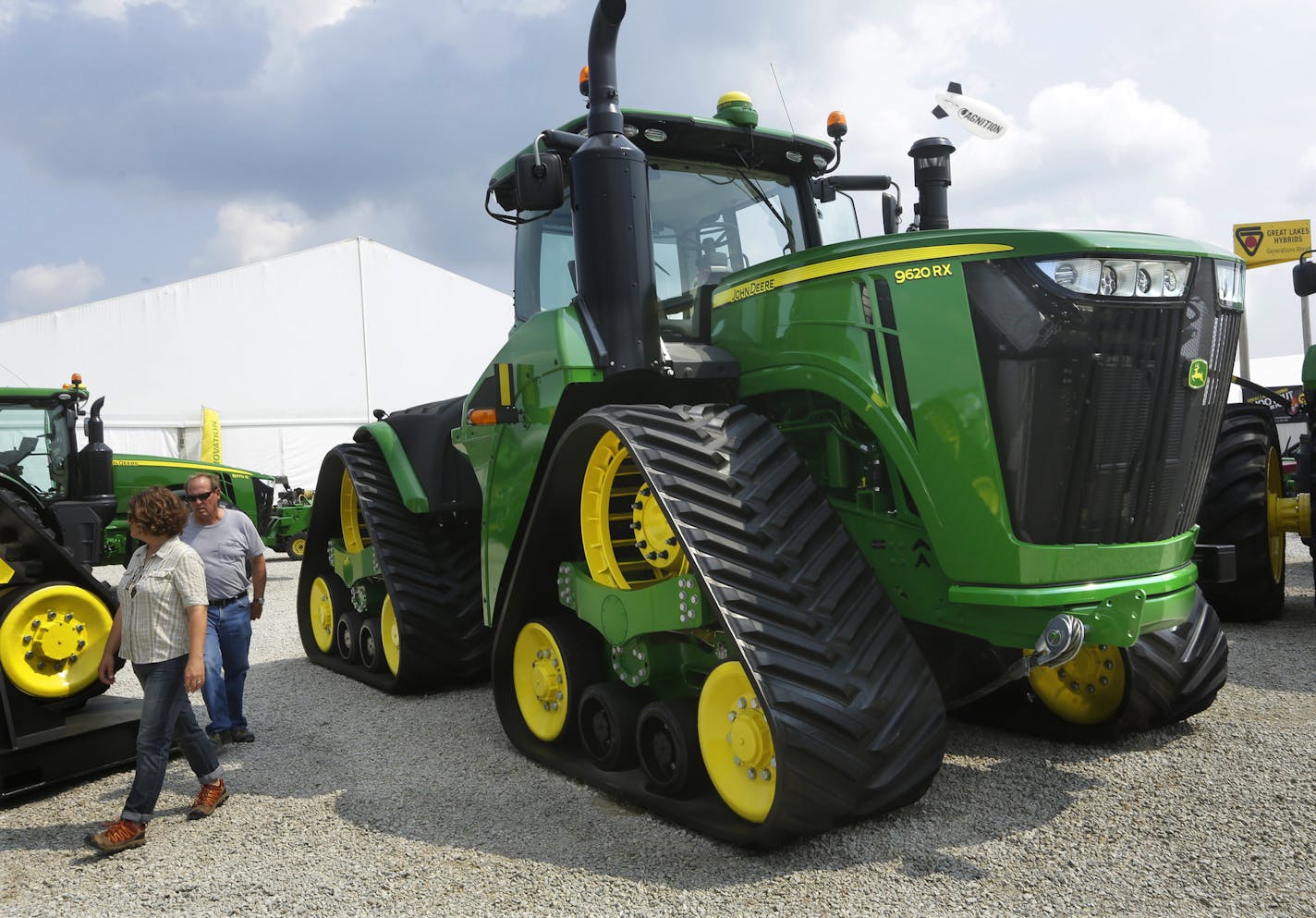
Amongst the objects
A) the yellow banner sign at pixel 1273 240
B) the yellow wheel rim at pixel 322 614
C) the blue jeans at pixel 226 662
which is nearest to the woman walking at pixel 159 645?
the blue jeans at pixel 226 662

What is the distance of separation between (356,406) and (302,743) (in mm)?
19031

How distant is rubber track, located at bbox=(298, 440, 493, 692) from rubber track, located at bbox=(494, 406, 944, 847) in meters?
2.83

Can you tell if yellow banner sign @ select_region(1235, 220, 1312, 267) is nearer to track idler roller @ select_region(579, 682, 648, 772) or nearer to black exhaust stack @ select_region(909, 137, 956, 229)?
black exhaust stack @ select_region(909, 137, 956, 229)

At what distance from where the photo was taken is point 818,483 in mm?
4039

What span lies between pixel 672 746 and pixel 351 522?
13.4 ft

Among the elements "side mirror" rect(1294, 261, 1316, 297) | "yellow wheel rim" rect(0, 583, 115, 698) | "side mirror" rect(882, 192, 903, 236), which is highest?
"side mirror" rect(882, 192, 903, 236)

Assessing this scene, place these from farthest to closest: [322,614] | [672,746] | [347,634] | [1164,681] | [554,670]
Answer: [322,614] < [347,634] < [554,670] < [1164,681] < [672,746]

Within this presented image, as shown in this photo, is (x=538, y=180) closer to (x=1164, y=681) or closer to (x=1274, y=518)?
(x=1164, y=681)

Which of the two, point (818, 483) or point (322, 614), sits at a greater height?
point (818, 483)

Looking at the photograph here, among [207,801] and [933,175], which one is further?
[933,175]

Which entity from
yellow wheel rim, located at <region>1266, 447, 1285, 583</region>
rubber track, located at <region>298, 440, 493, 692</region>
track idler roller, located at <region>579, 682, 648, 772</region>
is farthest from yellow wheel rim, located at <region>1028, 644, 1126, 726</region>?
yellow wheel rim, located at <region>1266, 447, 1285, 583</region>

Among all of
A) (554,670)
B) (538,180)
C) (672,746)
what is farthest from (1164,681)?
(538,180)

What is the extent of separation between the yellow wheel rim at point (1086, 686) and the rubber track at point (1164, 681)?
0.04 metres

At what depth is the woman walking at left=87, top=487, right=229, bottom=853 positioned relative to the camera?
4070mm
